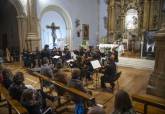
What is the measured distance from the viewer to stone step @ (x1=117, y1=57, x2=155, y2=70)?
10.1m

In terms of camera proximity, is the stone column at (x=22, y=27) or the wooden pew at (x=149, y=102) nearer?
the wooden pew at (x=149, y=102)

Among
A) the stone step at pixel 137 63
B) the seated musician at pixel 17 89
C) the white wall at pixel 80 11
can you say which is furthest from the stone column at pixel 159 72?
the white wall at pixel 80 11

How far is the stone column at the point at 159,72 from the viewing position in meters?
5.01

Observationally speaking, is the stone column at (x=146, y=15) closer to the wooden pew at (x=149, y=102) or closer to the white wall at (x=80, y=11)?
the white wall at (x=80, y=11)

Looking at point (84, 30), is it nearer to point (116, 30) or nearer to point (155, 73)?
point (116, 30)

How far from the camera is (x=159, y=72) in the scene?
514cm

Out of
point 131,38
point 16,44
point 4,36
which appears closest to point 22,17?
point 16,44

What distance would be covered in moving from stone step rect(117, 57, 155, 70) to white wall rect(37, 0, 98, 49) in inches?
181

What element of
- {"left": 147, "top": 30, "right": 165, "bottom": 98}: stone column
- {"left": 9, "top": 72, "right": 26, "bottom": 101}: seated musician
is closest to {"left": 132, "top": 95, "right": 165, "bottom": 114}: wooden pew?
{"left": 147, "top": 30, "right": 165, "bottom": 98}: stone column

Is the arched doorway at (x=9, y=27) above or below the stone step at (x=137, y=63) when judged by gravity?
above

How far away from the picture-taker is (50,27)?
13055mm

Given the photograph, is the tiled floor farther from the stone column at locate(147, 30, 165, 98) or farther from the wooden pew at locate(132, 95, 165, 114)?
the wooden pew at locate(132, 95, 165, 114)

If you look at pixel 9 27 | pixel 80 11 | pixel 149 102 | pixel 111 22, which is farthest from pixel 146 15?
pixel 149 102

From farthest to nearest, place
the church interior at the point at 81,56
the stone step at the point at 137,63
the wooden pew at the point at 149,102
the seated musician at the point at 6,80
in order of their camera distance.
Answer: the stone step at the point at 137,63, the seated musician at the point at 6,80, the church interior at the point at 81,56, the wooden pew at the point at 149,102
